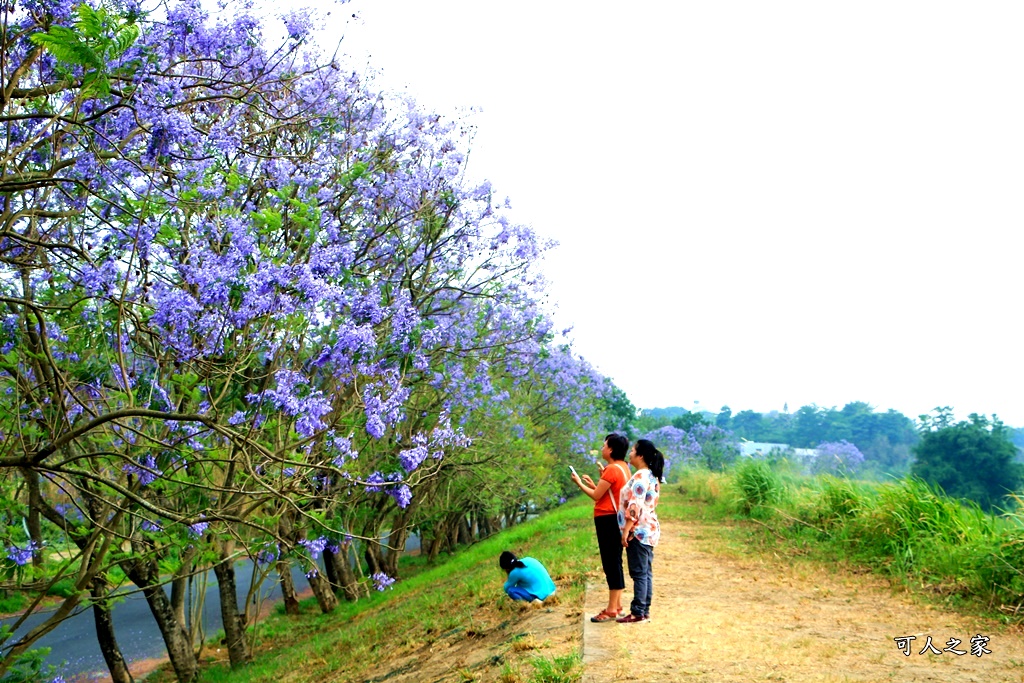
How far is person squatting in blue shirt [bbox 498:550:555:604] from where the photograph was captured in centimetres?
777

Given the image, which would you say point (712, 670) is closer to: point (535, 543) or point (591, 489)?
point (591, 489)

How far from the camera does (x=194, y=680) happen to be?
11062 millimetres

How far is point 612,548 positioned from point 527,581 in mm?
1607

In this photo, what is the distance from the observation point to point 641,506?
6.26 metres

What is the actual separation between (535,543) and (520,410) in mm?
3510

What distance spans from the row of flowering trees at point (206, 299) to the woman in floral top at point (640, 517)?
1.38 m

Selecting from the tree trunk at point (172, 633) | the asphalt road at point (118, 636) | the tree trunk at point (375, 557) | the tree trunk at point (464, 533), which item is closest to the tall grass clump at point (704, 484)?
the tree trunk at point (464, 533)

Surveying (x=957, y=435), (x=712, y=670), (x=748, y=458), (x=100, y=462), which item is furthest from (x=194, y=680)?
(x=957, y=435)

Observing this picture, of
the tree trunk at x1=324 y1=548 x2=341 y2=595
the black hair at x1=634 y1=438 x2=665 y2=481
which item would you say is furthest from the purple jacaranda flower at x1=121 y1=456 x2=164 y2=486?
the tree trunk at x1=324 y1=548 x2=341 y2=595

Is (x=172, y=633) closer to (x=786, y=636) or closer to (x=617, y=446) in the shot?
(x=617, y=446)

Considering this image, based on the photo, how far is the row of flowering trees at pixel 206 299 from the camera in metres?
5.14

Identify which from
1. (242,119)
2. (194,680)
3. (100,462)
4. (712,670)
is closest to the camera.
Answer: (712,670)

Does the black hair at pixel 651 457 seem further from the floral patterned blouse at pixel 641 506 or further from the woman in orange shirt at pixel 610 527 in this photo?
the woman in orange shirt at pixel 610 527

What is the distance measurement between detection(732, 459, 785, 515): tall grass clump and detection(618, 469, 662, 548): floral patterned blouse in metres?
9.86
